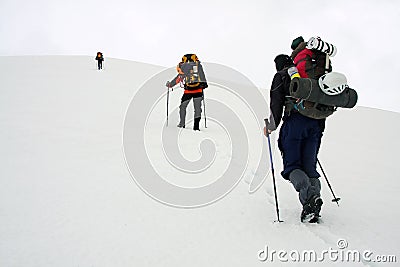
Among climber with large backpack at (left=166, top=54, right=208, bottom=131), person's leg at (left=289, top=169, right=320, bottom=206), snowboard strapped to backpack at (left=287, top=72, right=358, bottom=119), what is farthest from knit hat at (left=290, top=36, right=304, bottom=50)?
climber with large backpack at (left=166, top=54, right=208, bottom=131)

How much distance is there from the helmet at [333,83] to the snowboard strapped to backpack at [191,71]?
477 cm

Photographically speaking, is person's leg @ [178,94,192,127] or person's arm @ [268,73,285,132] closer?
person's arm @ [268,73,285,132]

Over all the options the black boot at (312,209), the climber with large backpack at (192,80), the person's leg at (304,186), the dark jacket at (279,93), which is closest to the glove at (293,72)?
the dark jacket at (279,93)

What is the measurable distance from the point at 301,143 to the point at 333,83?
0.77 m

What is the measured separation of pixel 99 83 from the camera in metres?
14.5

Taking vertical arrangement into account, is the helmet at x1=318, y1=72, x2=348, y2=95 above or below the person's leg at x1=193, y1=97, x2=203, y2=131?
below

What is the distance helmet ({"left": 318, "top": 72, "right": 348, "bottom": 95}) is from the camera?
9.66 ft

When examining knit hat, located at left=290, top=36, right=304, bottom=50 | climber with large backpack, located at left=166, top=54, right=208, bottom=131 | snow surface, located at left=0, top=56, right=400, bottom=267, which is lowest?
snow surface, located at left=0, top=56, right=400, bottom=267

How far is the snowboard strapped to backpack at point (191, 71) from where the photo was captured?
744cm

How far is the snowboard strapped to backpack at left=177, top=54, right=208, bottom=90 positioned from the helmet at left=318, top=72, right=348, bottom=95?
188 inches

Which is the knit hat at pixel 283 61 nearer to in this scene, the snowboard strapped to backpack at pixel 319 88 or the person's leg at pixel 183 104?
the snowboard strapped to backpack at pixel 319 88

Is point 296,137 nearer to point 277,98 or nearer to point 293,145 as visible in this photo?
point 293,145

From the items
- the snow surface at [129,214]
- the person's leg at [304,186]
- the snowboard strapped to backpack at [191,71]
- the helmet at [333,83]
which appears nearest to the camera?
the snow surface at [129,214]

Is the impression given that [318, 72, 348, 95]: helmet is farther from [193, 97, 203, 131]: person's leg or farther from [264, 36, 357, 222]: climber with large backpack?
[193, 97, 203, 131]: person's leg
